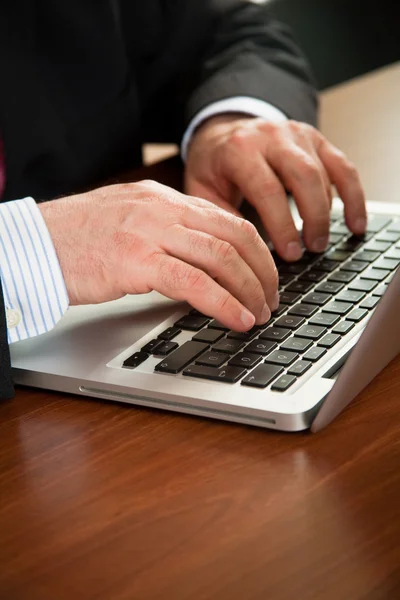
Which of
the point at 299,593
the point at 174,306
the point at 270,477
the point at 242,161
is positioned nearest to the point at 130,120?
the point at 242,161

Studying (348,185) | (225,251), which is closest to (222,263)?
(225,251)

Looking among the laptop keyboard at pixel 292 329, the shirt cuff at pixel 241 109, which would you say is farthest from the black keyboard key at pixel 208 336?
the shirt cuff at pixel 241 109

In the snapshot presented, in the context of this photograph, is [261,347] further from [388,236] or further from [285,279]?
[388,236]

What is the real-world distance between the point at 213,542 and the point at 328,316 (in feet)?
0.95

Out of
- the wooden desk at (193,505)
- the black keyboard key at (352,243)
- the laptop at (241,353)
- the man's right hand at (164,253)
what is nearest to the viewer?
the wooden desk at (193,505)

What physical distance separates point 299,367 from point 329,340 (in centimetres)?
6

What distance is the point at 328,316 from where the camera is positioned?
0.78 m

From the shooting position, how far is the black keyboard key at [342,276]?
874mm

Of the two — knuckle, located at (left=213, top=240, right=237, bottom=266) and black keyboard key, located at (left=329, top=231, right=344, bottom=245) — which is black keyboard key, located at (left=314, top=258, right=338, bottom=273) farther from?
knuckle, located at (left=213, top=240, right=237, bottom=266)

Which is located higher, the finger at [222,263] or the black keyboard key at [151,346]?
the finger at [222,263]

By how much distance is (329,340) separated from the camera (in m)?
0.73

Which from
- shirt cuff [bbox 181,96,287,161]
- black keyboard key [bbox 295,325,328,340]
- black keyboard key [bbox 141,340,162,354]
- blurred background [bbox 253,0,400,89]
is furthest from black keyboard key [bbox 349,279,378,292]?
blurred background [bbox 253,0,400,89]

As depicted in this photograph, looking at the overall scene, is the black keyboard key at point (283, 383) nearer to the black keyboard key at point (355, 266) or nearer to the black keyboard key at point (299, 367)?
the black keyboard key at point (299, 367)

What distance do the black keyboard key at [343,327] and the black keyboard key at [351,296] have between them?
54mm
